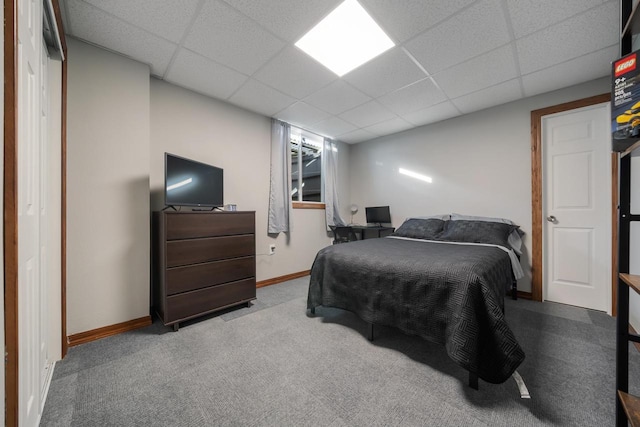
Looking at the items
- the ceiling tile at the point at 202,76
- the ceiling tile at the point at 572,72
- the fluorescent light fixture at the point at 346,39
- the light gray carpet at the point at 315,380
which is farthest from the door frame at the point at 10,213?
the ceiling tile at the point at 572,72

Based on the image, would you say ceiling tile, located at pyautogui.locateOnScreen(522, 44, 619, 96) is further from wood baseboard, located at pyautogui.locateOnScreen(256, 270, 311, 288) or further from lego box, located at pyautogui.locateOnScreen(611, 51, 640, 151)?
wood baseboard, located at pyautogui.locateOnScreen(256, 270, 311, 288)

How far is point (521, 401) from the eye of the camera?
125cm

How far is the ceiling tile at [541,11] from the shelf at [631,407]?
7.18 feet

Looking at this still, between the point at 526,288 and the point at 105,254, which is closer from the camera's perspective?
the point at 105,254

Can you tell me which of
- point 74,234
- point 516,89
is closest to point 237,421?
point 74,234

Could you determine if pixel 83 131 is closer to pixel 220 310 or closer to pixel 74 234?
pixel 74 234

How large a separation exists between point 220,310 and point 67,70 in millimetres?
2363

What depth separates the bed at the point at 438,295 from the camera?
1.28 m

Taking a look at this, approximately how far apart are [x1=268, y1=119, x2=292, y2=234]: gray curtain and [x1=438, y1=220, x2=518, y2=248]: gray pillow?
2113mm

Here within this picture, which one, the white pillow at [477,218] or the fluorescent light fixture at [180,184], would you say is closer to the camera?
the fluorescent light fixture at [180,184]

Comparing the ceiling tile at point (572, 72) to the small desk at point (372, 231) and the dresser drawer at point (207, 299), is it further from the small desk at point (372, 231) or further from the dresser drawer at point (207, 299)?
the dresser drawer at point (207, 299)

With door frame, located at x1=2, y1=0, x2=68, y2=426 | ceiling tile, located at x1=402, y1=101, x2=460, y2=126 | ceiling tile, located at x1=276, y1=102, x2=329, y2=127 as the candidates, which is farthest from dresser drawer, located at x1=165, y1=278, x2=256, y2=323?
ceiling tile, located at x1=402, y1=101, x2=460, y2=126

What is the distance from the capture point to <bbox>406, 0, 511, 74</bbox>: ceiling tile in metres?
1.64

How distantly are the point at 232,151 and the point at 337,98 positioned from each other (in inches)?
56.9
